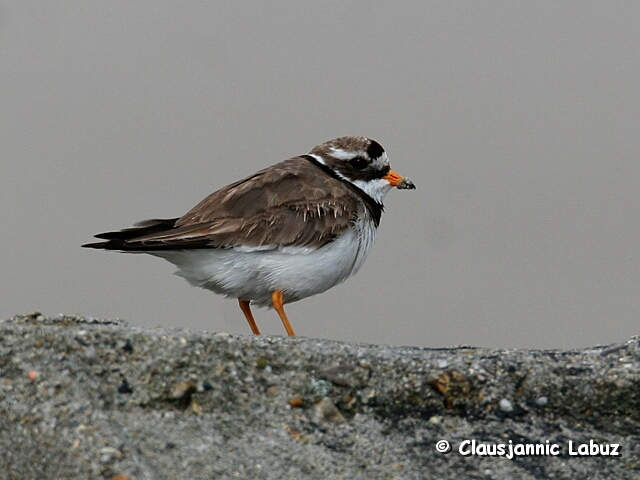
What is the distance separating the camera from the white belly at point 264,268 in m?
7.96

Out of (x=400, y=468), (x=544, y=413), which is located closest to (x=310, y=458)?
(x=400, y=468)

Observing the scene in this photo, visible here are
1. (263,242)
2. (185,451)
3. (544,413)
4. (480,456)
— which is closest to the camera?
(185,451)

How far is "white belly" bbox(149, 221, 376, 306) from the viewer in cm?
796

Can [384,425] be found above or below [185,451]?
above

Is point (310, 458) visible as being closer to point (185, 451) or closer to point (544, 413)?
point (185, 451)

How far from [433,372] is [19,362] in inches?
108

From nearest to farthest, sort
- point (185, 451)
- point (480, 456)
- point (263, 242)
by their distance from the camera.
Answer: point (185, 451) → point (480, 456) → point (263, 242)

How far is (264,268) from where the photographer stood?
8.03 m

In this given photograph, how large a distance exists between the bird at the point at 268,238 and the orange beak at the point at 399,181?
29.8 inches

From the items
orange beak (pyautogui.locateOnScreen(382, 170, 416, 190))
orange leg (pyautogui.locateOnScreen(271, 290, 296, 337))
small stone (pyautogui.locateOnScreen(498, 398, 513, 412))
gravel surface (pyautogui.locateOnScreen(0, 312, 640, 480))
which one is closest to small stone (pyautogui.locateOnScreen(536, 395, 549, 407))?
gravel surface (pyautogui.locateOnScreen(0, 312, 640, 480))

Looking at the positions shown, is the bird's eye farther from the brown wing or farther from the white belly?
the white belly

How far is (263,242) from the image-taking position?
26.1 feet

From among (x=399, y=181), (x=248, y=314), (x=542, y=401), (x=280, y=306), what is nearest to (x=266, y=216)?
(x=280, y=306)

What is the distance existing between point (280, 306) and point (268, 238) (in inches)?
26.8
